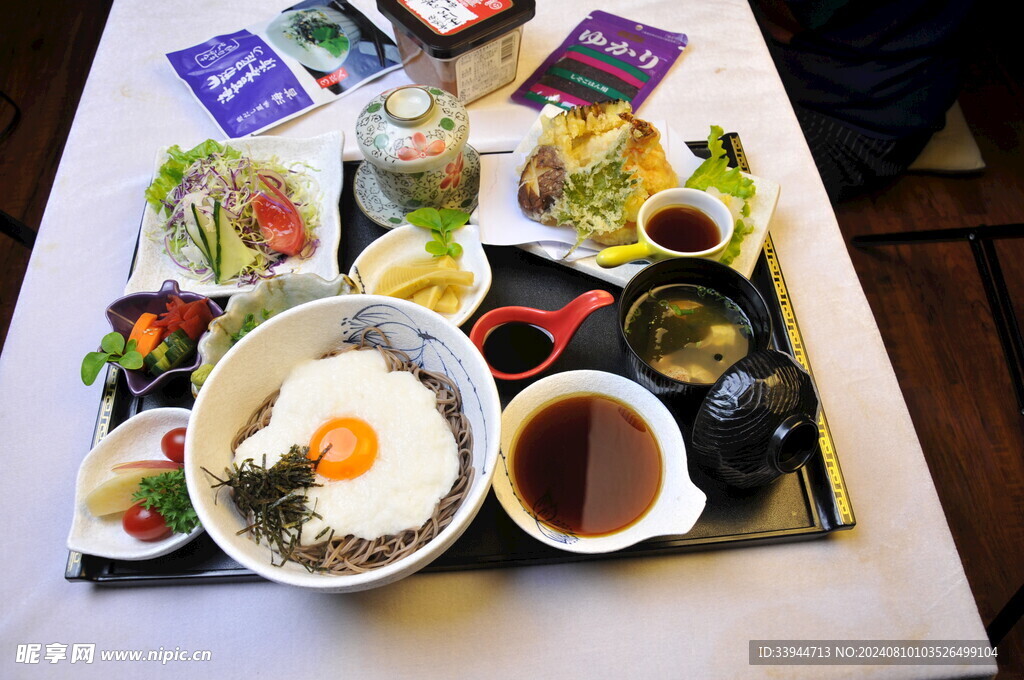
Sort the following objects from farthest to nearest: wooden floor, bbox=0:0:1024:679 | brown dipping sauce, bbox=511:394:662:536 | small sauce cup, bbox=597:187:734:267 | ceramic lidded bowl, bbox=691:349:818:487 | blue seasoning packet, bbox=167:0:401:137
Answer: wooden floor, bbox=0:0:1024:679, blue seasoning packet, bbox=167:0:401:137, small sauce cup, bbox=597:187:734:267, brown dipping sauce, bbox=511:394:662:536, ceramic lidded bowl, bbox=691:349:818:487

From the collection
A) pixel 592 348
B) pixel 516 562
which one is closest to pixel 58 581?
pixel 516 562

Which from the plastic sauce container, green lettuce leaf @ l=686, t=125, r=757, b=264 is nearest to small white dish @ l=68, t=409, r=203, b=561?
the plastic sauce container

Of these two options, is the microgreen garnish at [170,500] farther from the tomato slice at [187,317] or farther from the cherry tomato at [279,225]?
the cherry tomato at [279,225]

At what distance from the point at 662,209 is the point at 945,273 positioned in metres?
1.78

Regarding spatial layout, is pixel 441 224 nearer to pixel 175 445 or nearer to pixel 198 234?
pixel 198 234

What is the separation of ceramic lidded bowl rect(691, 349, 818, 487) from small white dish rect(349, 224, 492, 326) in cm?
58

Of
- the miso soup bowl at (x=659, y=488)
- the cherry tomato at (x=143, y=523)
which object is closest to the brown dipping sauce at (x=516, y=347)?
the miso soup bowl at (x=659, y=488)

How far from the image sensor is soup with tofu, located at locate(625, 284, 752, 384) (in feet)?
4.35

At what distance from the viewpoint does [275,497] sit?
41.6 inches

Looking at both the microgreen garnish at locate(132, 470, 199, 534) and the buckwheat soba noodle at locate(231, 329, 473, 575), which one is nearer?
the buckwheat soba noodle at locate(231, 329, 473, 575)

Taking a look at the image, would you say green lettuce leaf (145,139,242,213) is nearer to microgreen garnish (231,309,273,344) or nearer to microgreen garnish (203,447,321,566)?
microgreen garnish (231,309,273,344)

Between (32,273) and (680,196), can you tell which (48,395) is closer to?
(32,273)

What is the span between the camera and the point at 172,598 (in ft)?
3.90

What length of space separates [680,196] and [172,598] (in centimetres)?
139
